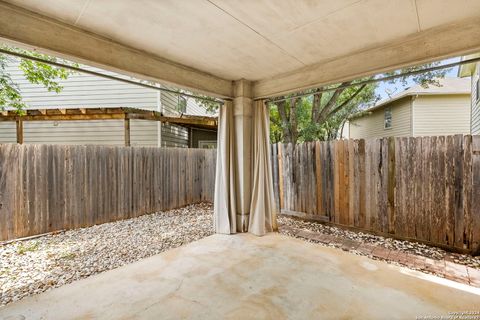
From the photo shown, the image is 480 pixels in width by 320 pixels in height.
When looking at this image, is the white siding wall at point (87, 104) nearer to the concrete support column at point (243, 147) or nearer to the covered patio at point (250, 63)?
the concrete support column at point (243, 147)

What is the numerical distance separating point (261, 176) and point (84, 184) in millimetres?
3075

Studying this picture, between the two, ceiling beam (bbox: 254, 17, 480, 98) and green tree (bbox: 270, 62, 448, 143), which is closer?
ceiling beam (bbox: 254, 17, 480, 98)

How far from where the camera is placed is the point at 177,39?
2377 mm

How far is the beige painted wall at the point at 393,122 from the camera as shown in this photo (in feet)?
28.5

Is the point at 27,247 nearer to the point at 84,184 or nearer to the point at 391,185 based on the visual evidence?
the point at 84,184

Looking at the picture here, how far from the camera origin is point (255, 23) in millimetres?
2080

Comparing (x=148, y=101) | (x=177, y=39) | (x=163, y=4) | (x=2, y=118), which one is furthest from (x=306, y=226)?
(x=2, y=118)

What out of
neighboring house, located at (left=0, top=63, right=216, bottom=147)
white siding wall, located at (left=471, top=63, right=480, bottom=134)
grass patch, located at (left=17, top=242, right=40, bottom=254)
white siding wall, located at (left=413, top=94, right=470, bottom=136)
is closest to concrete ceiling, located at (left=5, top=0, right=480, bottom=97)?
grass patch, located at (left=17, top=242, right=40, bottom=254)

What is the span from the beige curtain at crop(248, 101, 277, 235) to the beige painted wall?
298 inches

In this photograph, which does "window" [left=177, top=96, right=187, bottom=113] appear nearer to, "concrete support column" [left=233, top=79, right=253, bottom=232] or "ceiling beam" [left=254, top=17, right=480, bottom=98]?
"concrete support column" [left=233, top=79, right=253, bottom=232]

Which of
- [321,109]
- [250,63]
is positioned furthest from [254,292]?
[321,109]

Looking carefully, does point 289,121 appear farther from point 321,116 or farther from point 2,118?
point 2,118

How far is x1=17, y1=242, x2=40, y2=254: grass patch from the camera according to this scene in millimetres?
3012

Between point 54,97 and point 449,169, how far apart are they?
9389 millimetres
